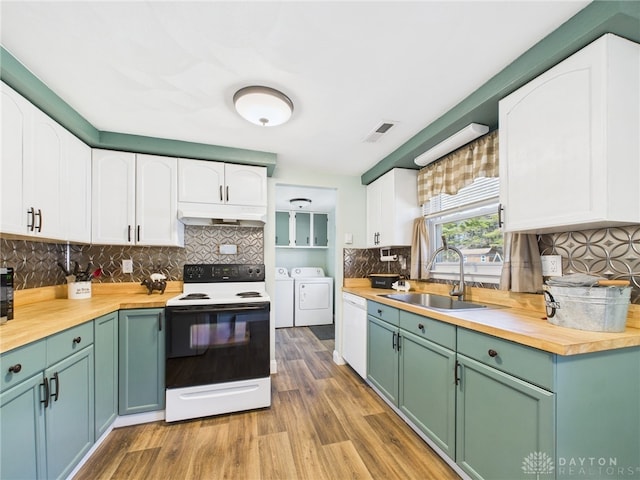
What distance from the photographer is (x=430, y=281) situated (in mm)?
2613

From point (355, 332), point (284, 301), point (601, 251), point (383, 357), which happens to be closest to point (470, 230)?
point (601, 251)

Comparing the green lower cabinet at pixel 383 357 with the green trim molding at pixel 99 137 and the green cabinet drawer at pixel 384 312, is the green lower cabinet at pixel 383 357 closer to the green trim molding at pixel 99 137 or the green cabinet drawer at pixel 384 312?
the green cabinet drawer at pixel 384 312

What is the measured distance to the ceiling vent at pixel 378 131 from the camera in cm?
208

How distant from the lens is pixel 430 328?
1702mm

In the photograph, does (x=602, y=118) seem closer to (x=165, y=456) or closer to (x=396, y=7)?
(x=396, y=7)

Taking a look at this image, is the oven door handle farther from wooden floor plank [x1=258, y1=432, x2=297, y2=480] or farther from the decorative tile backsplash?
the decorative tile backsplash

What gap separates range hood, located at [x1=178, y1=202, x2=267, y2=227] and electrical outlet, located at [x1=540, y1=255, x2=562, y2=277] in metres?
2.12

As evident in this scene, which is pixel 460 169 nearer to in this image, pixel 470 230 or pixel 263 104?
pixel 470 230

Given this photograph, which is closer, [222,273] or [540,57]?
[540,57]

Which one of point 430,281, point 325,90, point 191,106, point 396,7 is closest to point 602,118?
point 396,7

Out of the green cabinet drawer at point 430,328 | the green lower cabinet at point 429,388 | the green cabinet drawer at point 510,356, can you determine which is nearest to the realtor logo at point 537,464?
the green cabinet drawer at point 510,356

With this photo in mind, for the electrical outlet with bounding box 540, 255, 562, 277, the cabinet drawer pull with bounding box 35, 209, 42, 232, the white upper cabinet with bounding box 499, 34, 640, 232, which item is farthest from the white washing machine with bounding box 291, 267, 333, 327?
the white upper cabinet with bounding box 499, 34, 640, 232

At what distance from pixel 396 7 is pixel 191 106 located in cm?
138

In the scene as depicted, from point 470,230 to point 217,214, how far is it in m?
2.24
